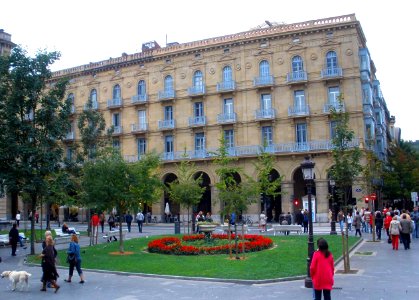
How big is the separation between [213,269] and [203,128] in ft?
101

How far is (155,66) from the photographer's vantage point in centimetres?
4856

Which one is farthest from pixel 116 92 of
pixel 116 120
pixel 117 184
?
pixel 117 184

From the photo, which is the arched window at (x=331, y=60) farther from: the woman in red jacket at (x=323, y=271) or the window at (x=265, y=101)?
the woman in red jacket at (x=323, y=271)

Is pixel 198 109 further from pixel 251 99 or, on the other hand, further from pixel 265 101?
pixel 265 101

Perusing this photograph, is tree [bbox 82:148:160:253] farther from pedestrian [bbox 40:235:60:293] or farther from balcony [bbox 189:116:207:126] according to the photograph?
balcony [bbox 189:116:207:126]

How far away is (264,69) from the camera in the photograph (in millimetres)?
43625

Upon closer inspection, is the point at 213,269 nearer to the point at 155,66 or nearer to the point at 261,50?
the point at 261,50

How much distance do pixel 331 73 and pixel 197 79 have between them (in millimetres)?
13437

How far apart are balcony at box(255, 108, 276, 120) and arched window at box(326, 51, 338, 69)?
20.8 ft

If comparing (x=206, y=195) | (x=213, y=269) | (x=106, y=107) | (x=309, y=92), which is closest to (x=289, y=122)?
(x=309, y=92)

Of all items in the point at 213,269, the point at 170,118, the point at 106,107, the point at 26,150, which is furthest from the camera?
the point at 106,107

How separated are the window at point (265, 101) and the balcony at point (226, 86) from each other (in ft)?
9.69

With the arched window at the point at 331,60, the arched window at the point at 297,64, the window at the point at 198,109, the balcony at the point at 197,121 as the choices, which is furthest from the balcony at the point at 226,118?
the arched window at the point at 331,60

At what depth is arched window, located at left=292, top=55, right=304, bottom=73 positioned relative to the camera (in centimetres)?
4222
